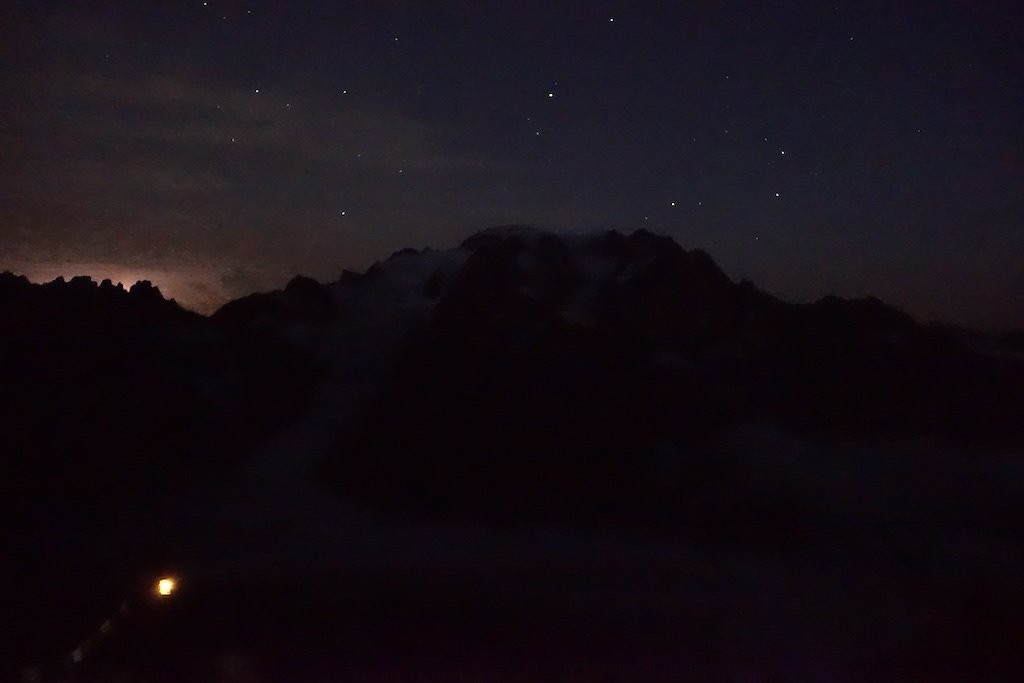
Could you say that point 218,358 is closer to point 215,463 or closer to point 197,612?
point 215,463

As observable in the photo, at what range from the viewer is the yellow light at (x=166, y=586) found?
53.9m

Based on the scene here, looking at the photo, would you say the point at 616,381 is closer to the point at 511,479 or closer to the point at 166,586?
the point at 511,479

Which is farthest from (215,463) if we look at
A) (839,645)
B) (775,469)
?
(775,469)

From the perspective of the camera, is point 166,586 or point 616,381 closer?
point 166,586

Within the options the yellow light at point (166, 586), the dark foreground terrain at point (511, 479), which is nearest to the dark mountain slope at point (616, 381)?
the dark foreground terrain at point (511, 479)

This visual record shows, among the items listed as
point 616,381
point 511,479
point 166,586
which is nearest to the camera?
point 166,586

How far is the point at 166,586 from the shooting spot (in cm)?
5569

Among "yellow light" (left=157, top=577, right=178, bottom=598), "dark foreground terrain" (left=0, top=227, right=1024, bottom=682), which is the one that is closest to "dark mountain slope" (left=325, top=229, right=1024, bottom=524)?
"dark foreground terrain" (left=0, top=227, right=1024, bottom=682)

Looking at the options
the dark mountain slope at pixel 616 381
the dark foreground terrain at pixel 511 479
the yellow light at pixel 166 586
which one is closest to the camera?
the dark foreground terrain at pixel 511 479

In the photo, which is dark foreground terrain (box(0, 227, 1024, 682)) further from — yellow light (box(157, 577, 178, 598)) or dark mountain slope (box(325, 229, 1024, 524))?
yellow light (box(157, 577, 178, 598))

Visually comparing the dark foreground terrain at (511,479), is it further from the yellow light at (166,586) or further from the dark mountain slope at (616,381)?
the yellow light at (166,586)

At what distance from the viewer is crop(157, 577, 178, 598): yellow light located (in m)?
53.9

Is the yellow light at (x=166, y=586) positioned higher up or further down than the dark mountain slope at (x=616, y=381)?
further down

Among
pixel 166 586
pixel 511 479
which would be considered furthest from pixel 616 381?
pixel 166 586
